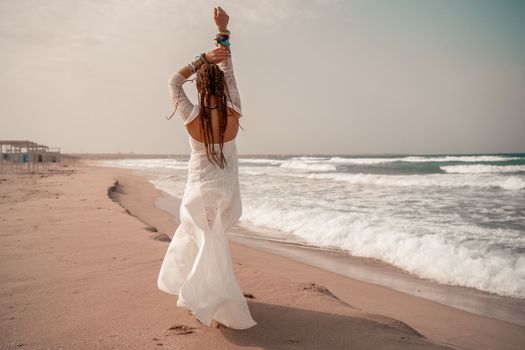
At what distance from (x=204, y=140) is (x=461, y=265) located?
4.26 m

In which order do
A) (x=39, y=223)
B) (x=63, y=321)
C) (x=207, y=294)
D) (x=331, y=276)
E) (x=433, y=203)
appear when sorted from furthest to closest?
(x=433, y=203), (x=39, y=223), (x=331, y=276), (x=63, y=321), (x=207, y=294)

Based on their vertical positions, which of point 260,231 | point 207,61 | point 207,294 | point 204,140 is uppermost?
point 207,61

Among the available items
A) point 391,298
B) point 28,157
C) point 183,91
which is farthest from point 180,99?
point 28,157

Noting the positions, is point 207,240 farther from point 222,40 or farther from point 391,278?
point 391,278

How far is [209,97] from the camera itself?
2.43 m

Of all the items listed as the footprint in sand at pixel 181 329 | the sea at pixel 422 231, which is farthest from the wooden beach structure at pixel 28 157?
the footprint in sand at pixel 181 329

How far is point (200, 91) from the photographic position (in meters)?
2.46

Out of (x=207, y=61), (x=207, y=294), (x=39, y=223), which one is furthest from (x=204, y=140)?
(x=39, y=223)

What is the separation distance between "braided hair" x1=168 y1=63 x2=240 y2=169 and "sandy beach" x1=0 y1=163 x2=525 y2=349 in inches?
54.5

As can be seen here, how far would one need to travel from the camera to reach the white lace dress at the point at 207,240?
2.29 m

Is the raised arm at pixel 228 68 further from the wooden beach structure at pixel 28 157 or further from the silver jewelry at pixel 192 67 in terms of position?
the wooden beach structure at pixel 28 157

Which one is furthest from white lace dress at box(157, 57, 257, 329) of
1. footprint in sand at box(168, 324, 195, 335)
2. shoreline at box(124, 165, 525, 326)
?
shoreline at box(124, 165, 525, 326)

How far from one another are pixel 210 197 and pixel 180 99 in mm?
735

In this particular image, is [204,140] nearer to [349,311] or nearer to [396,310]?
[349,311]
